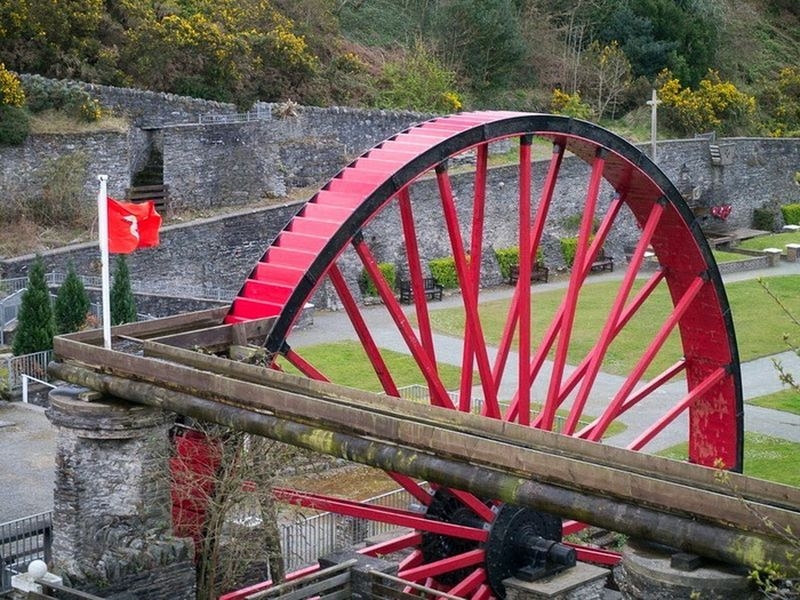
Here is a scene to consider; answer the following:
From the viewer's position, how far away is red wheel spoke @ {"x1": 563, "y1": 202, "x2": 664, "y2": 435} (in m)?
13.3

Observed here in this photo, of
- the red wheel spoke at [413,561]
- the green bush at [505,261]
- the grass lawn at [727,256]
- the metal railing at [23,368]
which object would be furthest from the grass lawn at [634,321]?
the red wheel spoke at [413,561]

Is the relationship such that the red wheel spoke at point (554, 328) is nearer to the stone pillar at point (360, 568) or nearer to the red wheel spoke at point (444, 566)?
the red wheel spoke at point (444, 566)

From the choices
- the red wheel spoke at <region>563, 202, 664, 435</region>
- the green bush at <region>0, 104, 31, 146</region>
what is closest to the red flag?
the red wheel spoke at <region>563, 202, 664, 435</region>

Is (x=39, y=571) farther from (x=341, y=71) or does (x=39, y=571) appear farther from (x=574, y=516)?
(x=341, y=71)

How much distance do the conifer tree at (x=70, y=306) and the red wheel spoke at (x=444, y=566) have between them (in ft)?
35.7

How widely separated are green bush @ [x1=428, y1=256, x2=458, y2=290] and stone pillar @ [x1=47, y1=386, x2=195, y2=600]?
20.0 m

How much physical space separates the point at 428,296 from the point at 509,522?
57.2ft

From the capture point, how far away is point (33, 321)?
2061 centimetres

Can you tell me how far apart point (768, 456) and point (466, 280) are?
26.8 feet

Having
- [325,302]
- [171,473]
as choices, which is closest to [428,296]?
[325,302]

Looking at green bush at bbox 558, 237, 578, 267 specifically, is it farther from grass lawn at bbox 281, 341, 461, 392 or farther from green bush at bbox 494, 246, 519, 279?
grass lawn at bbox 281, 341, 461, 392

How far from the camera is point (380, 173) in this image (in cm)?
1198

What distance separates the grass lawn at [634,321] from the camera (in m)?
24.9

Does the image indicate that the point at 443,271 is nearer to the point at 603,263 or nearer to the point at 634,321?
the point at 634,321
